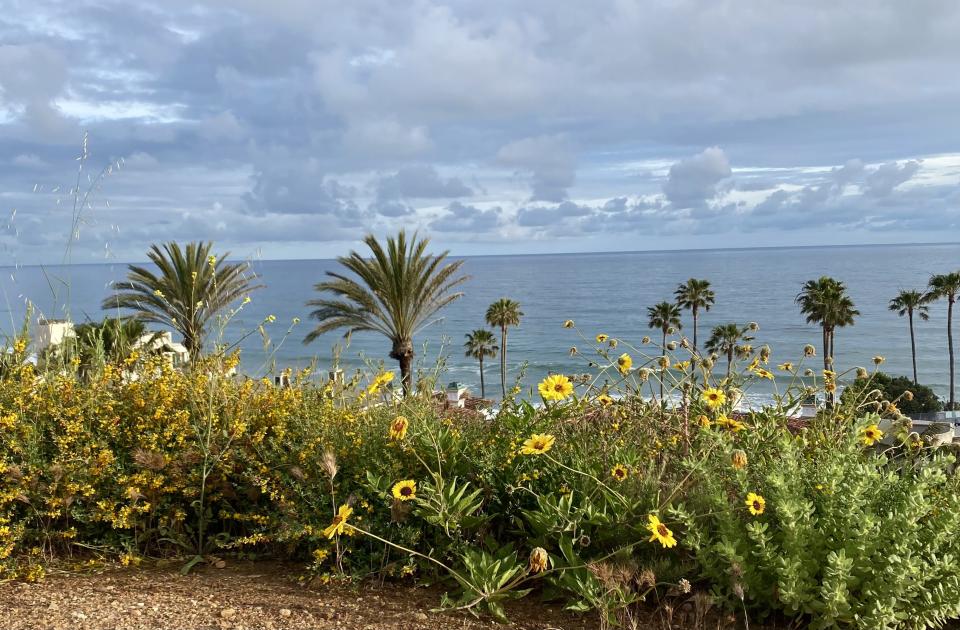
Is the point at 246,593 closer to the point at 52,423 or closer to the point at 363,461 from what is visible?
the point at 363,461

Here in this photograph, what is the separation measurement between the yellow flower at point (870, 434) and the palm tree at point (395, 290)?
15989mm

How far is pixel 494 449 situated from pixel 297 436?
3.16 ft

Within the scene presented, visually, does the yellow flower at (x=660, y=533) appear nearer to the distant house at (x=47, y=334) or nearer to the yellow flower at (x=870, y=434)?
the yellow flower at (x=870, y=434)

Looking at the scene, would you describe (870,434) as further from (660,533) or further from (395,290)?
(395,290)

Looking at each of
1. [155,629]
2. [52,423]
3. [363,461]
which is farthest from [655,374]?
[52,423]

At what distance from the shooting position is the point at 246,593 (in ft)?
9.47

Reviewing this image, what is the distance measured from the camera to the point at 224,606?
8.97ft

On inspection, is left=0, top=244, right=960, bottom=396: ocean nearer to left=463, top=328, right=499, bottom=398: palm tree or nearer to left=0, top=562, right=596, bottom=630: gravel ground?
left=0, top=562, right=596, bottom=630: gravel ground

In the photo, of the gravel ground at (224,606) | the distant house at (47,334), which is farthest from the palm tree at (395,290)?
the gravel ground at (224,606)

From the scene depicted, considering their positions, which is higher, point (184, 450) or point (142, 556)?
point (184, 450)

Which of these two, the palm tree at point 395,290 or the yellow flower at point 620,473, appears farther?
the palm tree at point 395,290

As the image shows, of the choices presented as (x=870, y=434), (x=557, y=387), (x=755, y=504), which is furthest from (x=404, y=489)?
(x=870, y=434)

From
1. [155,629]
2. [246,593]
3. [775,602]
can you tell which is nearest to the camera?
Answer: [155,629]

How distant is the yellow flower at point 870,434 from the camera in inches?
122
